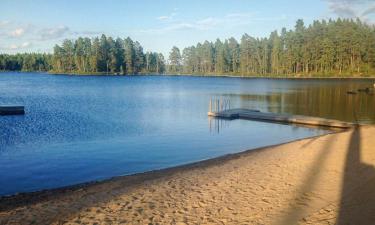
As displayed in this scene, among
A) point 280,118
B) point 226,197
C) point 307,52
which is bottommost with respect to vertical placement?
point 280,118

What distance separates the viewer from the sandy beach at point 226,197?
9.09m

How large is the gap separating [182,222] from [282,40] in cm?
14459

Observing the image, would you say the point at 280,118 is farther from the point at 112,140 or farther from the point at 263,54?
the point at 263,54

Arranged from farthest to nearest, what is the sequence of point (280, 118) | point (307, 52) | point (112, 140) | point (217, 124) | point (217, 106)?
point (307, 52), point (217, 106), point (280, 118), point (217, 124), point (112, 140)

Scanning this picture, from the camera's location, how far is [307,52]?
409ft

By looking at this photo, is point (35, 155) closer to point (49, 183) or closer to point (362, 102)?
point (49, 183)

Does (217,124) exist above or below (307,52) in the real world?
below

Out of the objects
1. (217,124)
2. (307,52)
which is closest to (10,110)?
(217,124)

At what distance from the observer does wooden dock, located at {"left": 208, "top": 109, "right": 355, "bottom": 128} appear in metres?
30.2

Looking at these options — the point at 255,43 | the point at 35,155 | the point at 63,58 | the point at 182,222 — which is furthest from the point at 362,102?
the point at 63,58

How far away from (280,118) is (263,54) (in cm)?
12305

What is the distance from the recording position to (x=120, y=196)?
11.2 meters

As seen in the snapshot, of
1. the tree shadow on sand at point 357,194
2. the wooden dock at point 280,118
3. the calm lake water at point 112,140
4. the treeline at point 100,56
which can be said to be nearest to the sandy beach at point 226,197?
the tree shadow on sand at point 357,194

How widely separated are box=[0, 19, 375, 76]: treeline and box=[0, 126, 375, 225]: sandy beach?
114709mm
